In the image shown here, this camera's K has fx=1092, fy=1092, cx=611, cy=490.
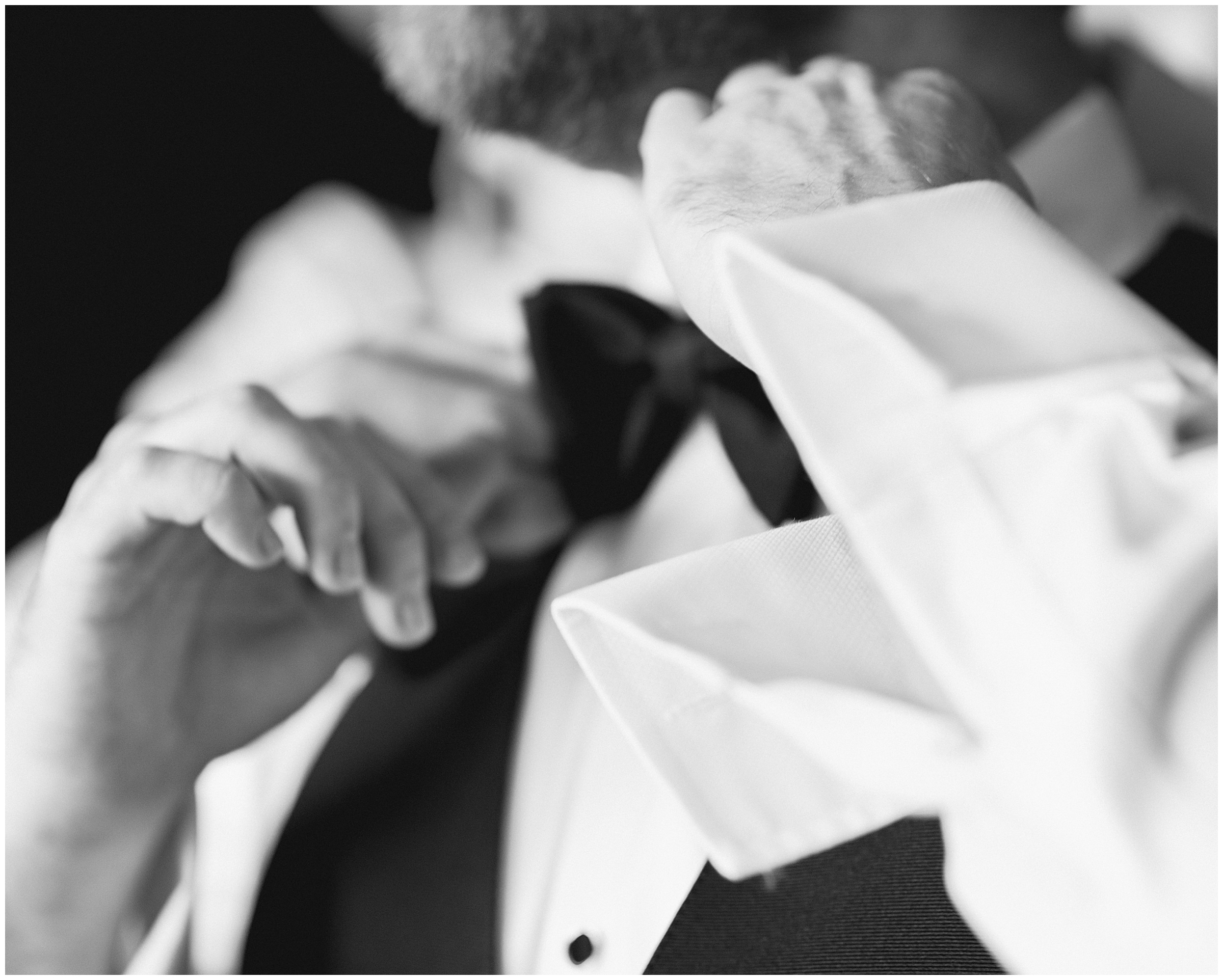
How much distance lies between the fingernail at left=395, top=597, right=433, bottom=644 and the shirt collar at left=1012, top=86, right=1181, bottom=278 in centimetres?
49

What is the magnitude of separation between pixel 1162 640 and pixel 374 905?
1.75 ft

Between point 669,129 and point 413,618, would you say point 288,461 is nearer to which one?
point 413,618

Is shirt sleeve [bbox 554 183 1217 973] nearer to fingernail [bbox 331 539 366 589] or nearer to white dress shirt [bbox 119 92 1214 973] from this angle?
white dress shirt [bbox 119 92 1214 973]

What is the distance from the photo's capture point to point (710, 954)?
54 centimetres

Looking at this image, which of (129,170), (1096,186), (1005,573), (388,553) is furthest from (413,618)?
(129,170)

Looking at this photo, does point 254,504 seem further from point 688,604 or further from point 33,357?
point 33,357

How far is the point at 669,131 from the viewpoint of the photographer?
50 cm

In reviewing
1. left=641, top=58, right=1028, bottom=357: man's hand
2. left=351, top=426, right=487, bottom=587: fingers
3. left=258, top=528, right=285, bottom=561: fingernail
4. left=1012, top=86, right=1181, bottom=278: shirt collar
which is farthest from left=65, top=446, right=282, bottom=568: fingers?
left=1012, top=86, right=1181, bottom=278: shirt collar

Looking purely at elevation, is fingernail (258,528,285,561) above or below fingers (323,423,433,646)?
above

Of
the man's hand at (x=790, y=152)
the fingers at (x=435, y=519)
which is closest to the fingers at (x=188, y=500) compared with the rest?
the fingers at (x=435, y=519)

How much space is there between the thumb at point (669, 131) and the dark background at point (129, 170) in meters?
0.90

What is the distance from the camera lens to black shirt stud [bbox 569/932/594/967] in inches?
Result: 23.5

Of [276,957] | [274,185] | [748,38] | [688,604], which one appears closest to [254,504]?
[688,604]

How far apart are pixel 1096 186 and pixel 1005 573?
0.54 metres
